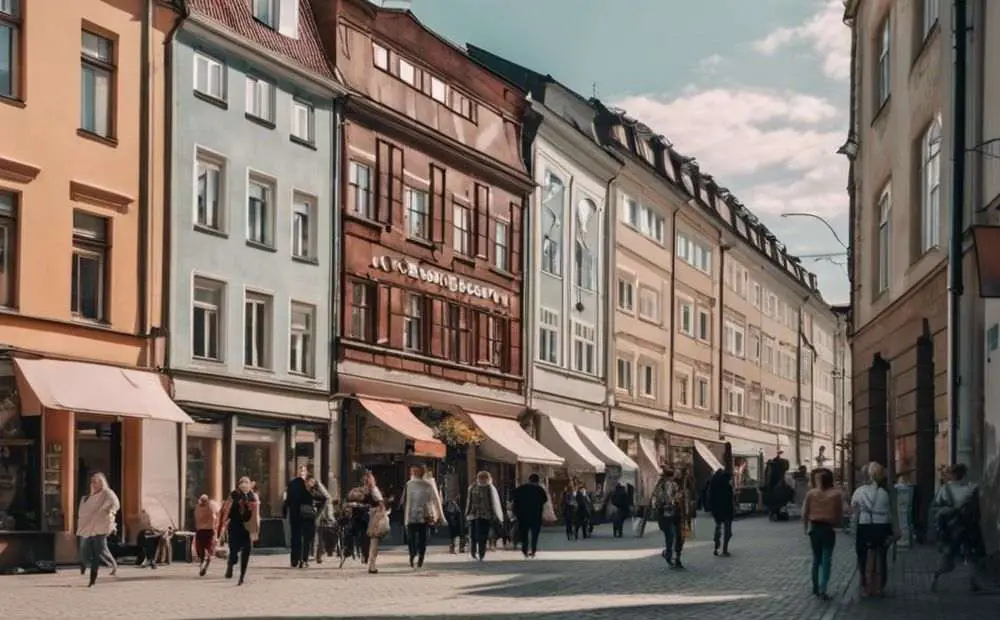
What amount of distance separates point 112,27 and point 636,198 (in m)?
35.4

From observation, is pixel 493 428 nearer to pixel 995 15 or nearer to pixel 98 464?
pixel 98 464

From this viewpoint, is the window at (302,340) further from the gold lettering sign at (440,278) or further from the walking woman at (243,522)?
the walking woman at (243,522)

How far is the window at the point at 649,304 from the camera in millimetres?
66750

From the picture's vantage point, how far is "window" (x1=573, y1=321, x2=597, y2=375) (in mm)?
59312

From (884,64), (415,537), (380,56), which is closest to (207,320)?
(415,537)

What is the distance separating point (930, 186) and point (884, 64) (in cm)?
673

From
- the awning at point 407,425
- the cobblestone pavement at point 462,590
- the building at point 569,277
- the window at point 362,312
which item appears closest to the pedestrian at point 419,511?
the cobblestone pavement at point 462,590

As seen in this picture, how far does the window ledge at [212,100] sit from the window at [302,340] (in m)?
5.47

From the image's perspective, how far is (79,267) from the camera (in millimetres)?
32531

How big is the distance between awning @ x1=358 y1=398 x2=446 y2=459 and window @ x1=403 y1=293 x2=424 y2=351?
1914 mm

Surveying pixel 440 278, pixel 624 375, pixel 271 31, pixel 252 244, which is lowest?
pixel 624 375

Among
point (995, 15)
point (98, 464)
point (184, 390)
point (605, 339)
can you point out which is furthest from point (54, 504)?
point (605, 339)

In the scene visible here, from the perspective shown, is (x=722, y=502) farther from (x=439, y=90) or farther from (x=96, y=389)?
(x=439, y=90)

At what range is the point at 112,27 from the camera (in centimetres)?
3328
